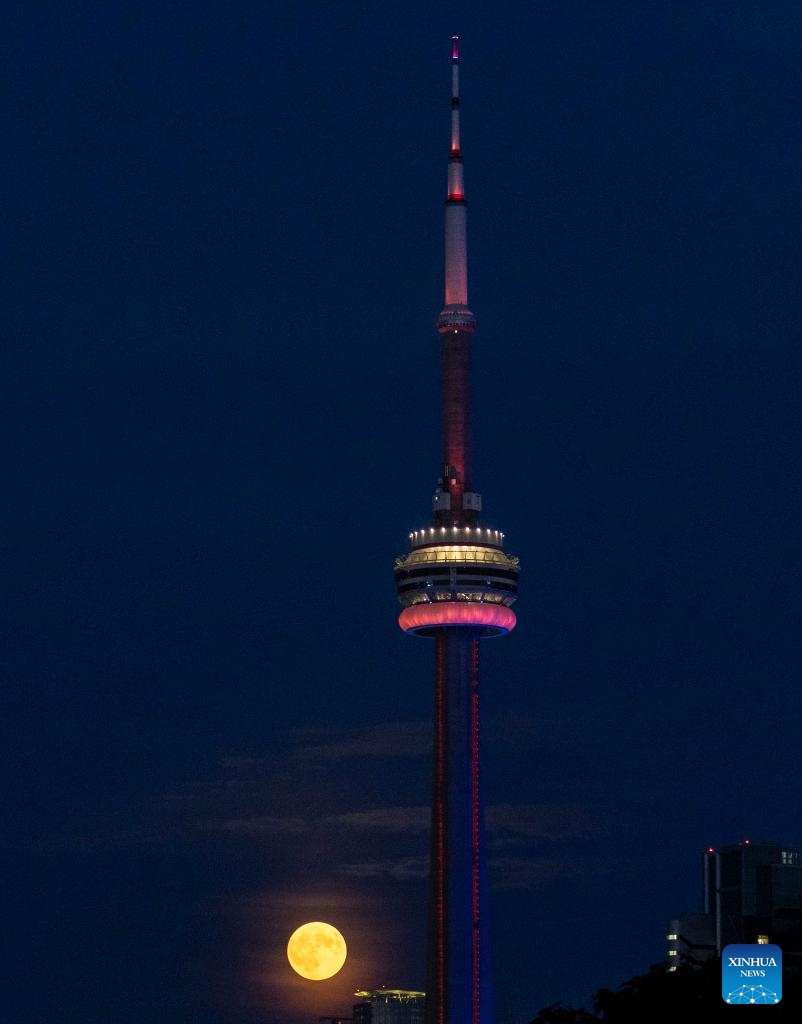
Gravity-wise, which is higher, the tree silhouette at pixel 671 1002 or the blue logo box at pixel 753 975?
the tree silhouette at pixel 671 1002

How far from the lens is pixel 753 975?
10169cm

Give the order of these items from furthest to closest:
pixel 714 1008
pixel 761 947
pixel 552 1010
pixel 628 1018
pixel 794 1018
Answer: pixel 552 1010 < pixel 628 1018 < pixel 714 1008 < pixel 794 1018 < pixel 761 947

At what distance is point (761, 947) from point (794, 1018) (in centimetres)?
4159

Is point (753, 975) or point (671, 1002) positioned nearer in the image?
point (753, 975)

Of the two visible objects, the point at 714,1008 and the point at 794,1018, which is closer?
the point at 794,1018

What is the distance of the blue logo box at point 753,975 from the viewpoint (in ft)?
332

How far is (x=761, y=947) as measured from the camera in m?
101

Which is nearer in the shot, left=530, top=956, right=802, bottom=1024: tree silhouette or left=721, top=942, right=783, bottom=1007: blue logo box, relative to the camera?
left=721, top=942, right=783, bottom=1007: blue logo box

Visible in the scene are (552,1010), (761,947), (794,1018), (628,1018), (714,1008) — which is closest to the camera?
(761,947)

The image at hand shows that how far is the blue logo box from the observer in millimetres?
101250

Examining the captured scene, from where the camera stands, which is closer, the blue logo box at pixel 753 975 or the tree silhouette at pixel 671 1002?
the blue logo box at pixel 753 975

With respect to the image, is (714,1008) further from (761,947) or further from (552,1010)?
(761,947)

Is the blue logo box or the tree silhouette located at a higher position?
the tree silhouette

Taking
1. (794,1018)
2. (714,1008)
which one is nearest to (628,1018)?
(714,1008)
